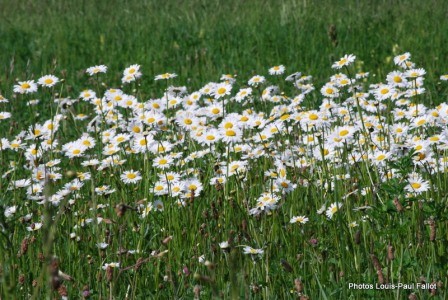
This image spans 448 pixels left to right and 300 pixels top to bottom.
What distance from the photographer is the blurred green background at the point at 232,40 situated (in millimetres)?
6040

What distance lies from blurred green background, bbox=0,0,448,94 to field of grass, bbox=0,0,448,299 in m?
0.04

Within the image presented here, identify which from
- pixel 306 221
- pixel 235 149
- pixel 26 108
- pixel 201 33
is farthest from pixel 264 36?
pixel 306 221

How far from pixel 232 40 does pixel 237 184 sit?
170 inches

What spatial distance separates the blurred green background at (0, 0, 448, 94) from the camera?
6040 millimetres

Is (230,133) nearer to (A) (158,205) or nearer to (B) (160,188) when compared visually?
(B) (160,188)

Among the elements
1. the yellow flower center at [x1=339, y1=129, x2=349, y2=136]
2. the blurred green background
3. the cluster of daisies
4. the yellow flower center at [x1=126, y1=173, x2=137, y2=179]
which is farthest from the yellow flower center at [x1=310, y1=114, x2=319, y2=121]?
the blurred green background

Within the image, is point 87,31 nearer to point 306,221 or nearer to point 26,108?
point 26,108

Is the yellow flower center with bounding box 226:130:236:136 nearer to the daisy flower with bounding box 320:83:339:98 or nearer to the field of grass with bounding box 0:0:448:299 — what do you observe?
the field of grass with bounding box 0:0:448:299

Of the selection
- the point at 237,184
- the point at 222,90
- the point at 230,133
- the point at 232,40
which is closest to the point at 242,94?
the point at 222,90

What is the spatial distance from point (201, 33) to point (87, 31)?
4.99ft

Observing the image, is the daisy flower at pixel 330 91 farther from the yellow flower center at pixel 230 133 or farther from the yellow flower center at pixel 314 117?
the yellow flower center at pixel 230 133

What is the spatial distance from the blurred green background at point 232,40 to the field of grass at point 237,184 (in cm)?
4

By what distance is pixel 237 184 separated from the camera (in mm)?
2658

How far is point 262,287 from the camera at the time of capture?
1975mm
